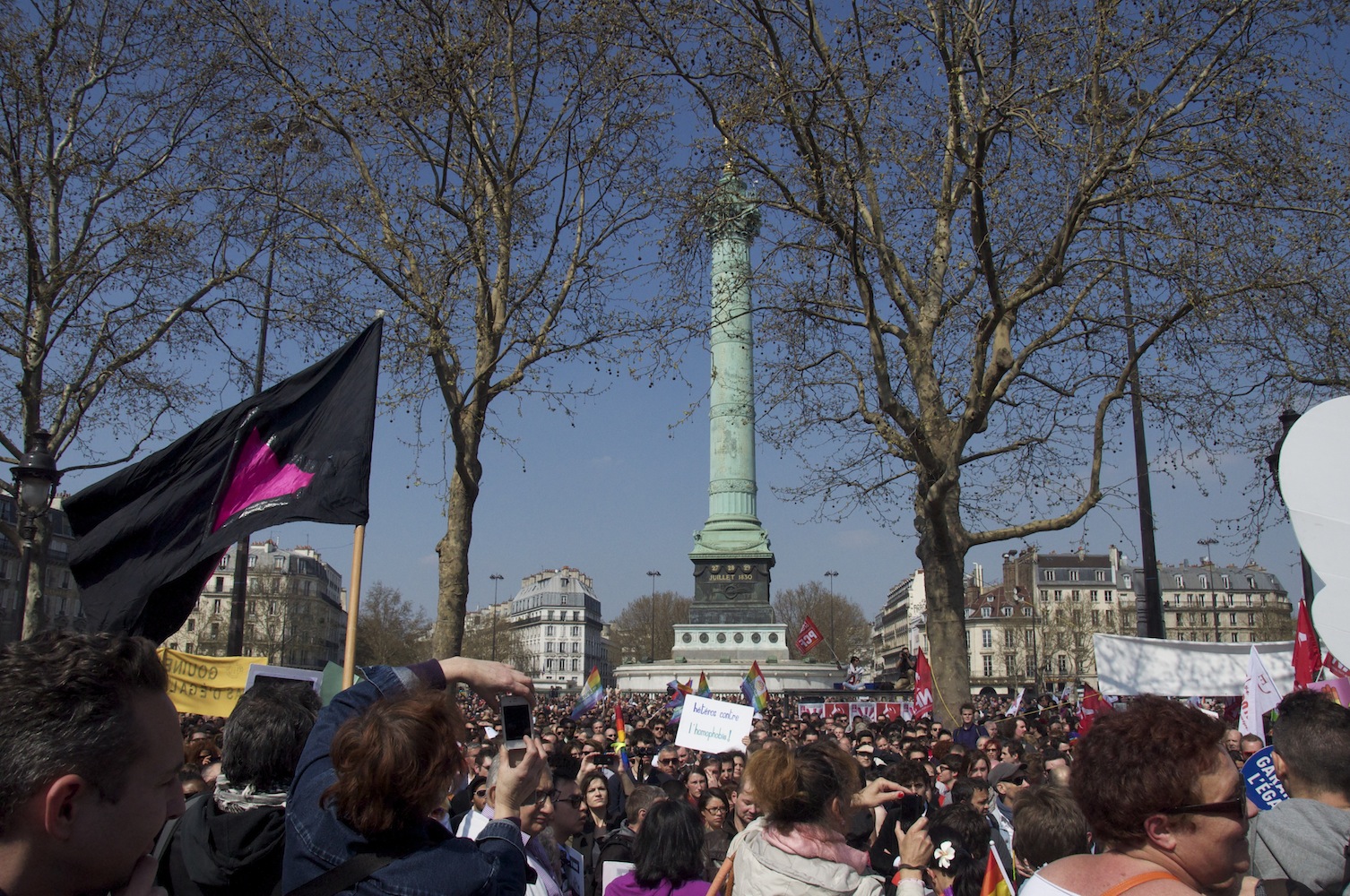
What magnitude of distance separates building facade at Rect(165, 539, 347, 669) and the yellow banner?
55451 millimetres

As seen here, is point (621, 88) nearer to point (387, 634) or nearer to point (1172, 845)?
point (1172, 845)

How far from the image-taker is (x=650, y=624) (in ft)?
367

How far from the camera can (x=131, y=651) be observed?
1.74m

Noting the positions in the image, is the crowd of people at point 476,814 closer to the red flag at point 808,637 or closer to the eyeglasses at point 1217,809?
the eyeglasses at point 1217,809

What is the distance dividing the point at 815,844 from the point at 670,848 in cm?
79

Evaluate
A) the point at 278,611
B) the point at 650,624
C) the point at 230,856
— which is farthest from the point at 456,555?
the point at 650,624

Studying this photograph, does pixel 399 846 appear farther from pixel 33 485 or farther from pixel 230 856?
pixel 33 485

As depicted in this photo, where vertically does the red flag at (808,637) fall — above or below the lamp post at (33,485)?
below

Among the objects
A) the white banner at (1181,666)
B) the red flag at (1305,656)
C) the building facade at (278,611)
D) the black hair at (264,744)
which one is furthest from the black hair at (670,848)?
the building facade at (278,611)

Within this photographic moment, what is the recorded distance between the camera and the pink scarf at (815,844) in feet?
11.3

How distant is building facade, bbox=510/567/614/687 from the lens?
142250 mm

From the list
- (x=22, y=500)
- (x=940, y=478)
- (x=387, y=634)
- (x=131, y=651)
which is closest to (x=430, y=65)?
(x=22, y=500)

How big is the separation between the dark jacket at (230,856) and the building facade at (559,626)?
134467 mm

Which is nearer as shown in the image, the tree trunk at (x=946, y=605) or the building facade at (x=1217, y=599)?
the tree trunk at (x=946, y=605)
